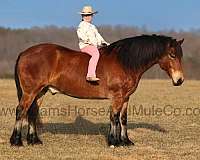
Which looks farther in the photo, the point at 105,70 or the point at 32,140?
the point at 32,140

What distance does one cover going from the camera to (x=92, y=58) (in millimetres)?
9336

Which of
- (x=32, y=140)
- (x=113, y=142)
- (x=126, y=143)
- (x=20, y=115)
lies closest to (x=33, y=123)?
(x=32, y=140)

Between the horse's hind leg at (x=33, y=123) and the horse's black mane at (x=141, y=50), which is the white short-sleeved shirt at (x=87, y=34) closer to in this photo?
the horse's black mane at (x=141, y=50)

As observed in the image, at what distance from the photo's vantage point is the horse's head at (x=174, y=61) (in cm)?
915

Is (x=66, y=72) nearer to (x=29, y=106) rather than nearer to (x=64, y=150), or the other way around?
(x=29, y=106)

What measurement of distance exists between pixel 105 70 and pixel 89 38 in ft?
2.54

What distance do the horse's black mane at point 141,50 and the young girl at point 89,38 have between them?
1.76 ft

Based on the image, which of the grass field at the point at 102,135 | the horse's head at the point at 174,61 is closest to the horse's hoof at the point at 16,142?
the grass field at the point at 102,135

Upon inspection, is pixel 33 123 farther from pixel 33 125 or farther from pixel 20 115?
pixel 20 115

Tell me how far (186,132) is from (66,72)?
419cm

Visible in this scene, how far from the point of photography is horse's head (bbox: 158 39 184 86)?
9148 millimetres

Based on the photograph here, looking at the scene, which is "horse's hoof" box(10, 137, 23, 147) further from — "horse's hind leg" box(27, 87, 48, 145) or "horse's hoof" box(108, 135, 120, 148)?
"horse's hoof" box(108, 135, 120, 148)

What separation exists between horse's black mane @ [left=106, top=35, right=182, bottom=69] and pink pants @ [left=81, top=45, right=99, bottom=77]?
48cm

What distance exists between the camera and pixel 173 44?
9242 millimetres
